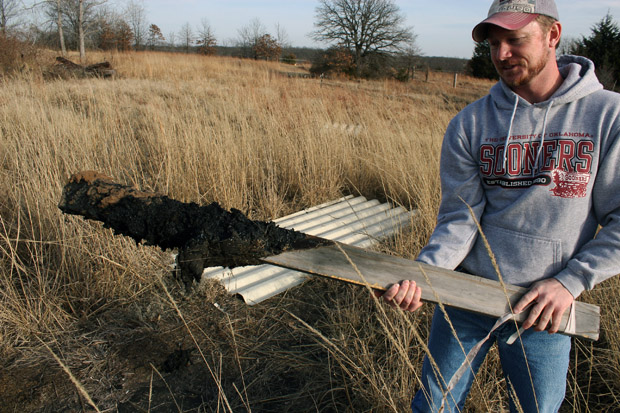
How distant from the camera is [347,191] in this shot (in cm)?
517

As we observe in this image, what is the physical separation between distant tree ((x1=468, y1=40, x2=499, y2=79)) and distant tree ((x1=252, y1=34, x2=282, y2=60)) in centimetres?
1753

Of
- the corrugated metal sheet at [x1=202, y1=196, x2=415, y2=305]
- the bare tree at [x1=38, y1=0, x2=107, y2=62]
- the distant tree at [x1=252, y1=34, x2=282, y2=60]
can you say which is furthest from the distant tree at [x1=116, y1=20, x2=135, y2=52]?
the corrugated metal sheet at [x1=202, y1=196, x2=415, y2=305]

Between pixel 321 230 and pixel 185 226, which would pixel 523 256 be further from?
pixel 321 230

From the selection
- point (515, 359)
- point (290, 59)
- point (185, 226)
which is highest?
point (290, 59)

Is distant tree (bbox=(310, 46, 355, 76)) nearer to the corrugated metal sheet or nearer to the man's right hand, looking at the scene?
the corrugated metal sheet

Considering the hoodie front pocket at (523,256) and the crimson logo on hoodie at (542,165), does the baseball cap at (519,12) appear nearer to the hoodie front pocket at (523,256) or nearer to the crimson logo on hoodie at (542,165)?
the crimson logo on hoodie at (542,165)

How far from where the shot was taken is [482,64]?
30.5 m

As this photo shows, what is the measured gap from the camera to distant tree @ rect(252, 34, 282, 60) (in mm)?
38281

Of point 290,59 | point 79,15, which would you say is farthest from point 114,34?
point 290,59

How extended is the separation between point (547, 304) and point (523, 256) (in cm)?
18

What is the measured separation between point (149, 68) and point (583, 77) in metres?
13.7

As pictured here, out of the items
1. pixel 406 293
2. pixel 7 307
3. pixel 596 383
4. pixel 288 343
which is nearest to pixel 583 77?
pixel 406 293

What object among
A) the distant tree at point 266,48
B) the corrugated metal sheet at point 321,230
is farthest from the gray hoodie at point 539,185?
the distant tree at point 266,48

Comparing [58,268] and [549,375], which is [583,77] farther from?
[58,268]
